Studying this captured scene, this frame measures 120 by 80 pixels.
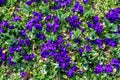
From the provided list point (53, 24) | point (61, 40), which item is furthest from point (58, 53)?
point (53, 24)

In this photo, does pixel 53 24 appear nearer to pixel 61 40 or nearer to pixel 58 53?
pixel 61 40

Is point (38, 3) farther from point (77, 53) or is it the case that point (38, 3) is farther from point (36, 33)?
point (77, 53)

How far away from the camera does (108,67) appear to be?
7.32 metres

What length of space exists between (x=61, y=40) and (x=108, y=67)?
1.30 m

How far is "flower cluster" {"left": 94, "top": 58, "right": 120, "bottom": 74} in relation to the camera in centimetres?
728

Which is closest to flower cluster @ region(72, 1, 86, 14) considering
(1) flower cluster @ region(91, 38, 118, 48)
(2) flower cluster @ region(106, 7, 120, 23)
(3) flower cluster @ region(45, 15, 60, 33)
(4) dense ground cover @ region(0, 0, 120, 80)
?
(4) dense ground cover @ region(0, 0, 120, 80)

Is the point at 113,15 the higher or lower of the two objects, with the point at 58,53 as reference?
higher

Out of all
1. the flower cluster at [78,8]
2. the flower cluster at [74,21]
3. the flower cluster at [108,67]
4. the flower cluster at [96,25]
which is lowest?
the flower cluster at [108,67]

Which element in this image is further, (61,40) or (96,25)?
(96,25)

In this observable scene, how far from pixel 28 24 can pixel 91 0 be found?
187cm

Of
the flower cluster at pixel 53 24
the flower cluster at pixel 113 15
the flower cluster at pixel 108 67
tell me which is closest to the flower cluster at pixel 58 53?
the flower cluster at pixel 53 24

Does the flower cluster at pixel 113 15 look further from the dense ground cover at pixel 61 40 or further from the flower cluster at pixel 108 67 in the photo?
the flower cluster at pixel 108 67

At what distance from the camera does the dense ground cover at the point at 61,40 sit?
735 cm

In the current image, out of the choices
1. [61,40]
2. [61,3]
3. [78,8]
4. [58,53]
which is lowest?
[58,53]
